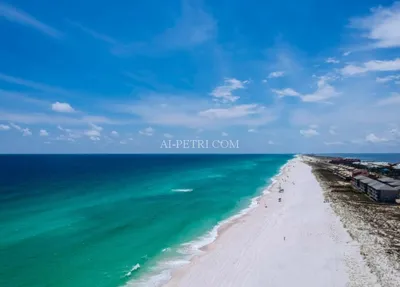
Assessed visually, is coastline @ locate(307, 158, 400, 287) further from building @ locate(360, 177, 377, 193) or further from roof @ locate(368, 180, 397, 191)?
roof @ locate(368, 180, 397, 191)

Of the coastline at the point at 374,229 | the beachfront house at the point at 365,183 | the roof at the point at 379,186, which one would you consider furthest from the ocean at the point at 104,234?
the roof at the point at 379,186

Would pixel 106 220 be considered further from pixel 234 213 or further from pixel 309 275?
pixel 309 275

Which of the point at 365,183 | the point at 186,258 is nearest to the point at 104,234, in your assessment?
the point at 186,258

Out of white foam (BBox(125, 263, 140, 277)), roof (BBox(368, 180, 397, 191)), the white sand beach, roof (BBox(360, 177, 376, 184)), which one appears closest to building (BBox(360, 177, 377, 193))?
roof (BBox(360, 177, 376, 184))

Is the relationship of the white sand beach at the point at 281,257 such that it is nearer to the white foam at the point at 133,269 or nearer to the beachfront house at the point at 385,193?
the white foam at the point at 133,269

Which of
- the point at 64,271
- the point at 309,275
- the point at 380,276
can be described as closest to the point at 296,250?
the point at 309,275

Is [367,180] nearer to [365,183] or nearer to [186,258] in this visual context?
[365,183]

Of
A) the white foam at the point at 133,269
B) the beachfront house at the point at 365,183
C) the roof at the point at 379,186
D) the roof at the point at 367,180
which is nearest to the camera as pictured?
the white foam at the point at 133,269

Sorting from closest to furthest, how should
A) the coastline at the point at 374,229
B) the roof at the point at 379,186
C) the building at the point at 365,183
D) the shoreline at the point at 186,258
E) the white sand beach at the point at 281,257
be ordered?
the white sand beach at the point at 281,257
the coastline at the point at 374,229
the shoreline at the point at 186,258
the roof at the point at 379,186
the building at the point at 365,183
